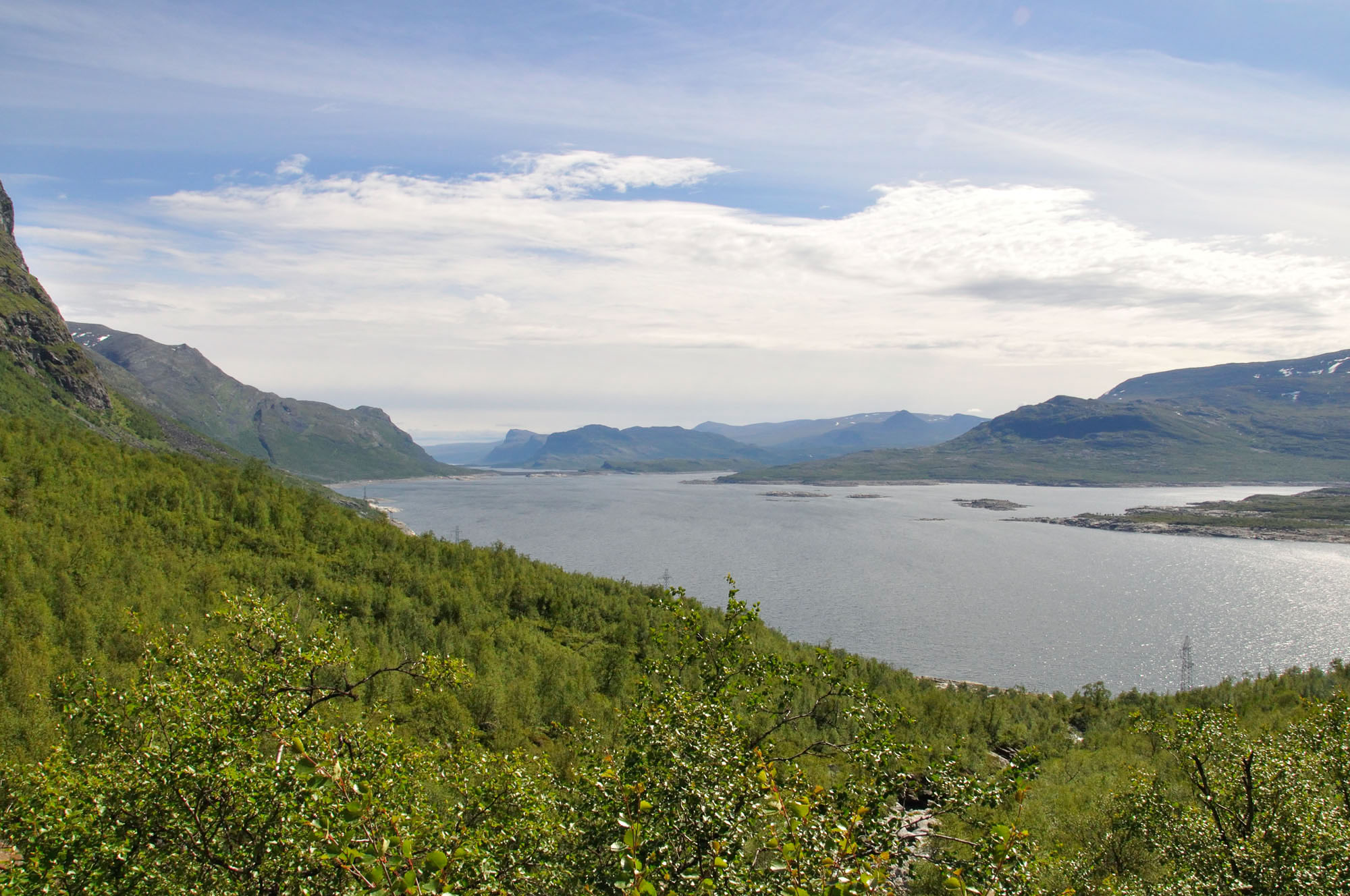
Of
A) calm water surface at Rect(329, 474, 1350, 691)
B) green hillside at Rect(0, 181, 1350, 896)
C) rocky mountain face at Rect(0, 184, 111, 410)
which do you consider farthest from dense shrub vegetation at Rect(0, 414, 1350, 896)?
rocky mountain face at Rect(0, 184, 111, 410)

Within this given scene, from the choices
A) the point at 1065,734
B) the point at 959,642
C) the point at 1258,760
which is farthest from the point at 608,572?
the point at 1258,760

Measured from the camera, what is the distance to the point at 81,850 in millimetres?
7824

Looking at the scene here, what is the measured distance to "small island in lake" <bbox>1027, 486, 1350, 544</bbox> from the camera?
5536 inches

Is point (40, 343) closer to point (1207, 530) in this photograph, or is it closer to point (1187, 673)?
point (1187, 673)

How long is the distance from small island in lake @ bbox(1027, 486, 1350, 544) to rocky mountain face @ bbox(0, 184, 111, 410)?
201280 millimetres

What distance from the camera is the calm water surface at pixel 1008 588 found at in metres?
64.2

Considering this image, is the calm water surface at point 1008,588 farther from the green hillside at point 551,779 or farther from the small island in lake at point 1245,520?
the green hillside at point 551,779

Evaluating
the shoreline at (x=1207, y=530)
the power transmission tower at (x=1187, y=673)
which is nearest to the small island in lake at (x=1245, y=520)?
the shoreline at (x=1207, y=530)

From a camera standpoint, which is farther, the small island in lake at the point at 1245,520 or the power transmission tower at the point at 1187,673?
the small island in lake at the point at 1245,520

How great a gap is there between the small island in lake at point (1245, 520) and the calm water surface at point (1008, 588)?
9.55 meters

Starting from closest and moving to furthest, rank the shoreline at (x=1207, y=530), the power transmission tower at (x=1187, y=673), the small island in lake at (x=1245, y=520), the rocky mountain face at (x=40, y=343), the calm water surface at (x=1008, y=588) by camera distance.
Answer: the power transmission tower at (x=1187, y=673)
the calm water surface at (x=1008, y=588)
the rocky mountain face at (x=40, y=343)
the shoreline at (x=1207, y=530)
the small island in lake at (x=1245, y=520)

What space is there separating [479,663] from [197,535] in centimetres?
2514

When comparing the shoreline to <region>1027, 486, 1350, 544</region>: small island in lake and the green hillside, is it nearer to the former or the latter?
<region>1027, 486, 1350, 544</region>: small island in lake

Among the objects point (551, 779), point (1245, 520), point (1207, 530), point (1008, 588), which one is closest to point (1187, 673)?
point (1008, 588)
